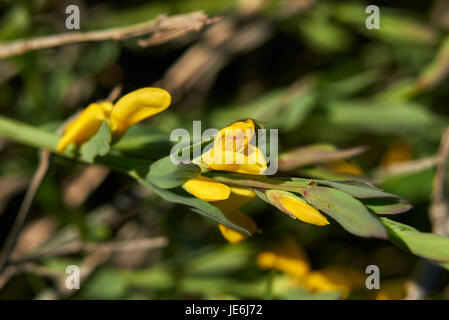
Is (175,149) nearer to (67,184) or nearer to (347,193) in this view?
(347,193)

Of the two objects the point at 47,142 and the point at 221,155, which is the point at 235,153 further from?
the point at 47,142

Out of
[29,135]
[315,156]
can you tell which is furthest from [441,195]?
[29,135]

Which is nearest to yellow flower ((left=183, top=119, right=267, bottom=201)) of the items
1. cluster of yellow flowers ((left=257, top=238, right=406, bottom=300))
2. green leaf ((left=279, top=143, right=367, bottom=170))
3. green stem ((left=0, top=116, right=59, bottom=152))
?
green leaf ((left=279, top=143, right=367, bottom=170))

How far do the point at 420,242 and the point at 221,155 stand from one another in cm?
34

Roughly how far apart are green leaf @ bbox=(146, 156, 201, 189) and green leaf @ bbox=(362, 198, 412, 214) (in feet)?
0.95

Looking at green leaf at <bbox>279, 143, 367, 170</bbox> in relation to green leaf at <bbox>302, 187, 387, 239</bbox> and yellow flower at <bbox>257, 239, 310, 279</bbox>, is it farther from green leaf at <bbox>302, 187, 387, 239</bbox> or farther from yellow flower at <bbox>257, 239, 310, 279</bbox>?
yellow flower at <bbox>257, 239, 310, 279</bbox>

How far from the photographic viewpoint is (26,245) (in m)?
1.93

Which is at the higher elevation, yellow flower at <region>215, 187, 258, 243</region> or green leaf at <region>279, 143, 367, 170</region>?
green leaf at <region>279, 143, 367, 170</region>

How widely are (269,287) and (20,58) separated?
1038mm

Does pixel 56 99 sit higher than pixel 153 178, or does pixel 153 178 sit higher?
pixel 56 99

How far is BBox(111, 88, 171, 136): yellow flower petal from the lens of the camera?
0.86m

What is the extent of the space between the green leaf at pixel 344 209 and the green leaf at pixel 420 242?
0.24ft

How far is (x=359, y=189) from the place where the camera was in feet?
2.58

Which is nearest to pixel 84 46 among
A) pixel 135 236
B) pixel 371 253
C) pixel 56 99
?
pixel 56 99
